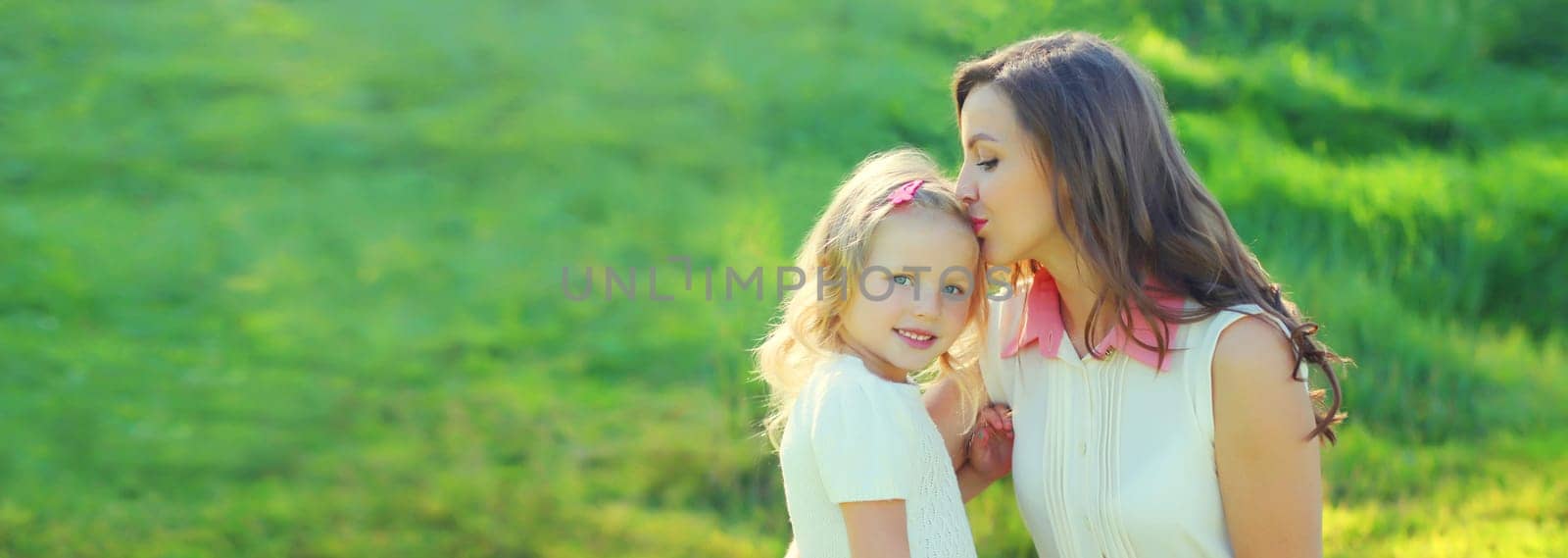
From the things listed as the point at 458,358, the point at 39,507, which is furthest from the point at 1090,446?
the point at 39,507

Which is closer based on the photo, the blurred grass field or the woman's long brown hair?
the woman's long brown hair

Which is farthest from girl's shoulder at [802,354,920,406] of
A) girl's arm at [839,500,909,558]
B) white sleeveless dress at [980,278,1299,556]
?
white sleeveless dress at [980,278,1299,556]

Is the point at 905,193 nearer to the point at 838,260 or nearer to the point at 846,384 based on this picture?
the point at 838,260

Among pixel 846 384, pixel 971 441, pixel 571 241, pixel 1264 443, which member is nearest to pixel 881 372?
pixel 846 384

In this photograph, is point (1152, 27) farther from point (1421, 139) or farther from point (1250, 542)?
point (1250, 542)

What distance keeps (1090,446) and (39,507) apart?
2549mm

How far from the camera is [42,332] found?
143 inches

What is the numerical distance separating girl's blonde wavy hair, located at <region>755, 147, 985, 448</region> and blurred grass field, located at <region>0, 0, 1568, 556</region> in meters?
1.19

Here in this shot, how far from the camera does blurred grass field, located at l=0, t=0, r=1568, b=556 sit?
3316mm

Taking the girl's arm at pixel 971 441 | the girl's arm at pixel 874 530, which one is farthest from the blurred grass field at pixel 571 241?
the girl's arm at pixel 874 530

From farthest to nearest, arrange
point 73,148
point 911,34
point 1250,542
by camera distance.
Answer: point 911,34
point 73,148
point 1250,542

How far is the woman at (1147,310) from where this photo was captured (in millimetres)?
1768

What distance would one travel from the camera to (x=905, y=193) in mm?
1861

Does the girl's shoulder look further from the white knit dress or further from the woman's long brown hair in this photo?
the woman's long brown hair
